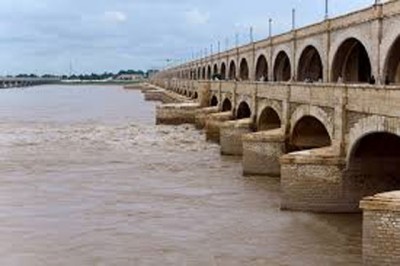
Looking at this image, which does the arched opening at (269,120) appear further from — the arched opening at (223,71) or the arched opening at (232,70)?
the arched opening at (223,71)

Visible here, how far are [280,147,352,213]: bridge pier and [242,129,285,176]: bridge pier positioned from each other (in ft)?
24.1

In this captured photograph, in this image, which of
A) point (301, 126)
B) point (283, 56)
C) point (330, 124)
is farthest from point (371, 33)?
point (283, 56)

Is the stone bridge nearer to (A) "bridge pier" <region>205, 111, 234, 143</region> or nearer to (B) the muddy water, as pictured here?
(A) "bridge pier" <region>205, 111, 234, 143</region>

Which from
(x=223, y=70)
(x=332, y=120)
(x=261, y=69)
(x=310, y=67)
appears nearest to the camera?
(x=332, y=120)

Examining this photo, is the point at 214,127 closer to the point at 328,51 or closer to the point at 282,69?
the point at 282,69

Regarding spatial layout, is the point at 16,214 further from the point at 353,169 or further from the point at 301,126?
the point at 301,126

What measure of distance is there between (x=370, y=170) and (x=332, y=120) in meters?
2.18

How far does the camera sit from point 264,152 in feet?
102

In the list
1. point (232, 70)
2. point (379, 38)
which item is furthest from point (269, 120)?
point (232, 70)

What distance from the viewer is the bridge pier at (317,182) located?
23078 mm

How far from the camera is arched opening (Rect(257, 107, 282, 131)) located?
37500 mm

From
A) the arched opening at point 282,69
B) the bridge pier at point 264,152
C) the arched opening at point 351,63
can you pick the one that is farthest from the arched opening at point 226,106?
the bridge pier at point 264,152

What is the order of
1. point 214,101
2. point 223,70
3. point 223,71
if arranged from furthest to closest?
point 223,71, point 223,70, point 214,101

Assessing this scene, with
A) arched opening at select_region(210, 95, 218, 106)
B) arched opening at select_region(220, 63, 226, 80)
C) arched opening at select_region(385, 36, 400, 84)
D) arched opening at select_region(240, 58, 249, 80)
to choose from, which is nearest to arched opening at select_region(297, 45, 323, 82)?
arched opening at select_region(385, 36, 400, 84)
